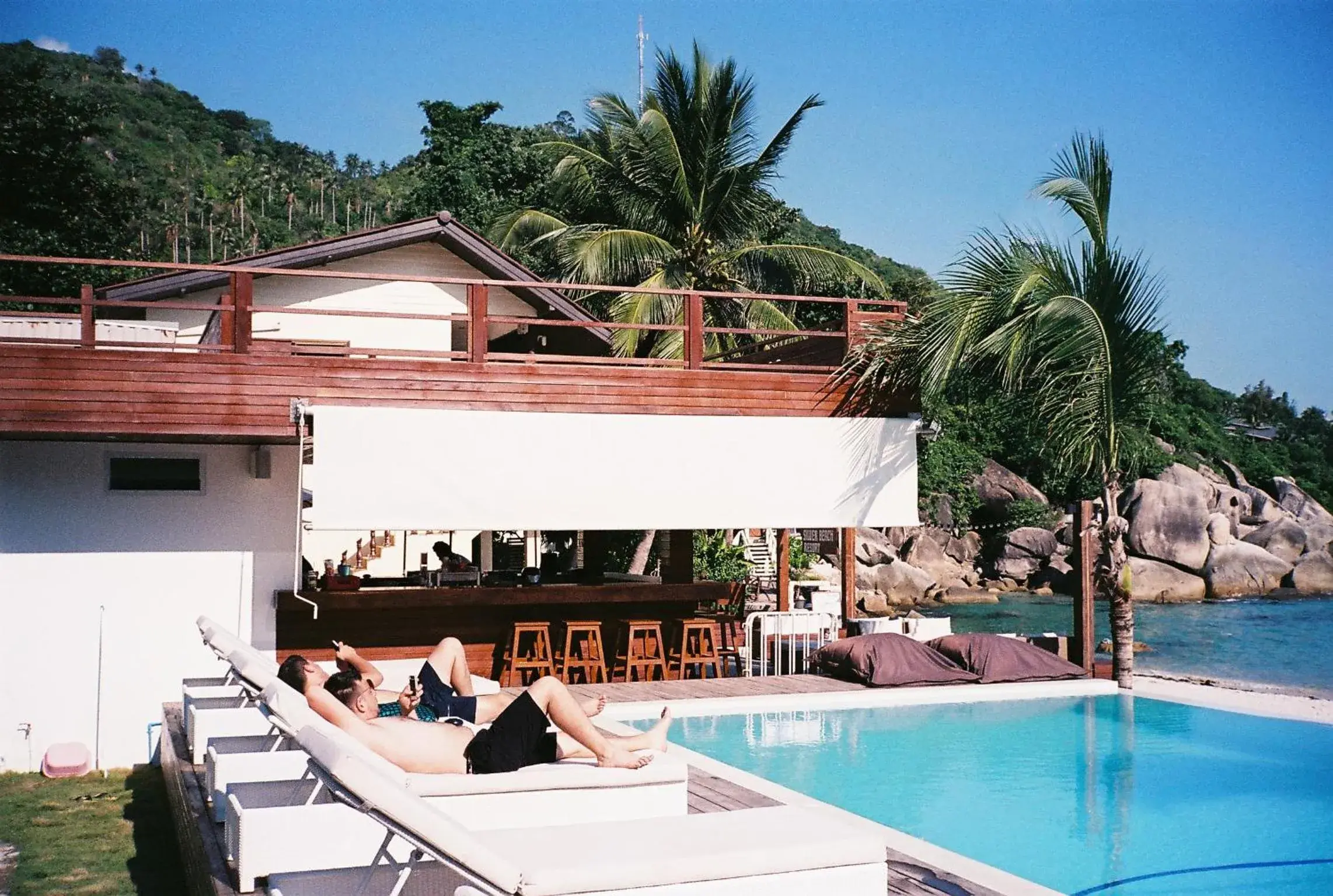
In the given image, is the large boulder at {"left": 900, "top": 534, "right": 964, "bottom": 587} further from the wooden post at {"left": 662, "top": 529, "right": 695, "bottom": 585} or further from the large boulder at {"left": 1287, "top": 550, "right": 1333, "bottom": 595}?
the wooden post at {"left": 662, "top": 529, "right": 695, "bottom": 585}

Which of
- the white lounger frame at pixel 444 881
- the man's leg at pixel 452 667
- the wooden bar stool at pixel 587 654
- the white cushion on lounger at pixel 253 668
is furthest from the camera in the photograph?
the wooden bar stool at pixel 587 654

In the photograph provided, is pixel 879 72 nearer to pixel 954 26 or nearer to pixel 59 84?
pixel 954 26

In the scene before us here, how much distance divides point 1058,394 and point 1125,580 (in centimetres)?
191

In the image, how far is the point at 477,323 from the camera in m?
12.6

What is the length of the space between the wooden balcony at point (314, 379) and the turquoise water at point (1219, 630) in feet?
57.1

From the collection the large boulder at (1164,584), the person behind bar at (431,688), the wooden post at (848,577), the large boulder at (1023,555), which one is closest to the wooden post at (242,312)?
the person behind bar at (431,688)

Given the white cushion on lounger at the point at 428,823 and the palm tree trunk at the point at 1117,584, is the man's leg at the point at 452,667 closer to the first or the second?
the white cushion on lounger at the point at 428,823

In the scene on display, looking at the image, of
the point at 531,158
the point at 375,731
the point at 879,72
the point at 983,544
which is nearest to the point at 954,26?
the point at 879,72

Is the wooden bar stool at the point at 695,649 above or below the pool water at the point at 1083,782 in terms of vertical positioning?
above

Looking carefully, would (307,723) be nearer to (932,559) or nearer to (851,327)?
(851,327)

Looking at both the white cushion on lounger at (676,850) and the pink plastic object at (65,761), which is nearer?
the white cushion on lounger at (676,850)

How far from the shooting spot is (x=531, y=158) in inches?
1353

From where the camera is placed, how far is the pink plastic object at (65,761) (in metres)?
11.1

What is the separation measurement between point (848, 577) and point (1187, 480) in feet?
99.1
